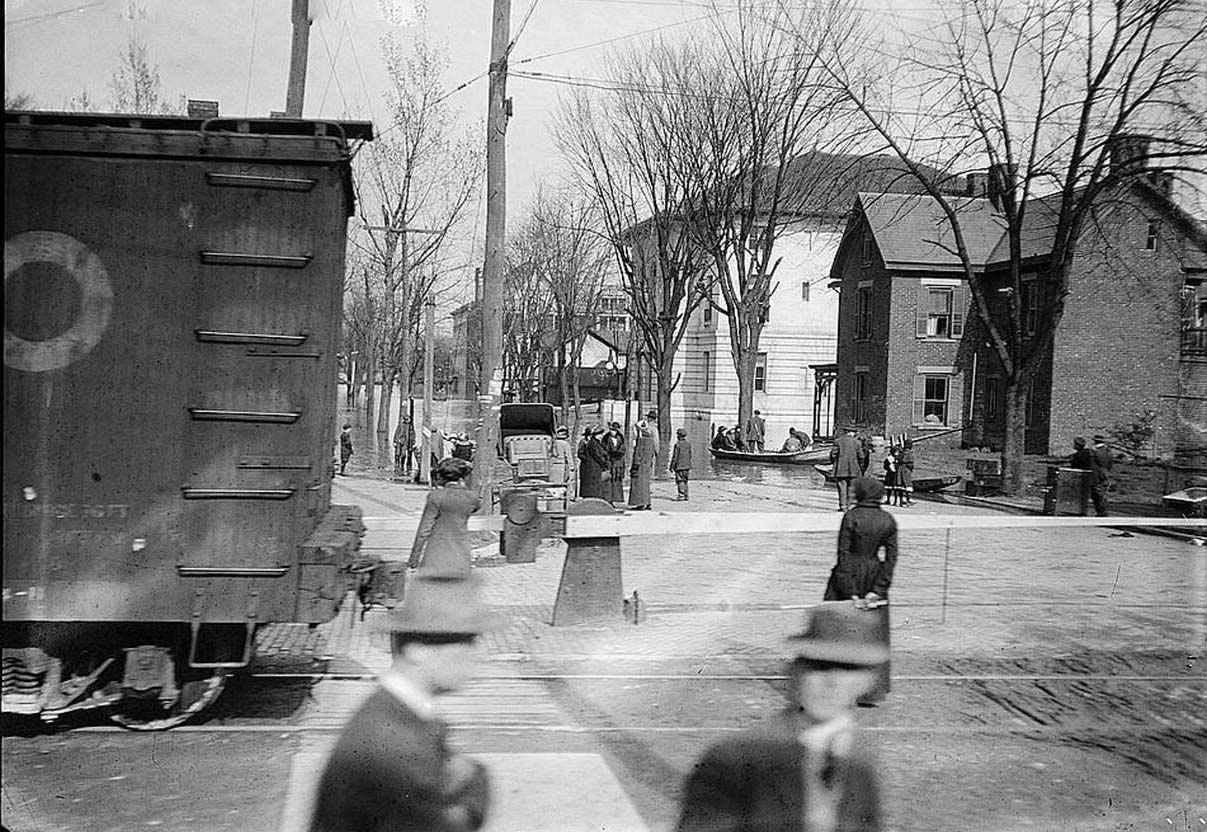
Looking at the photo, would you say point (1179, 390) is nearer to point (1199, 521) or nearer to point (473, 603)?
point (1199, 521)

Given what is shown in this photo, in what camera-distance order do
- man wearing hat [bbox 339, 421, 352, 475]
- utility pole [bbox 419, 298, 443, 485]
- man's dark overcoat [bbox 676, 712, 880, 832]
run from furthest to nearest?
man wearing hat [bbox 339, 421, 352, 475], utility pole [bbox 419, 298, 443, 485], man's dark overcoat [bbox 676, 712, 880, 832]

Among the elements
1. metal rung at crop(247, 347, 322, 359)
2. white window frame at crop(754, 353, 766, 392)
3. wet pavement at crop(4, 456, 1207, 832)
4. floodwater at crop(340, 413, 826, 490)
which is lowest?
wet pavement at crop(4, 456, 1207, 832)

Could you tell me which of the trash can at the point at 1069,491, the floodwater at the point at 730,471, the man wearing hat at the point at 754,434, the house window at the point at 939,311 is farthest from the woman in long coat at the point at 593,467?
the house window at the point at 939,311

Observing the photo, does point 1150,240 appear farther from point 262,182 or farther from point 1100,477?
point 262,182

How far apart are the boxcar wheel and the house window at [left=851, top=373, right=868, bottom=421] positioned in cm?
3714

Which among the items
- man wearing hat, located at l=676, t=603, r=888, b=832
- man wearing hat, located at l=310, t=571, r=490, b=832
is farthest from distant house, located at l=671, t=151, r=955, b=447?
man wearing hat, located at l=310, t=571, r=490, b=832

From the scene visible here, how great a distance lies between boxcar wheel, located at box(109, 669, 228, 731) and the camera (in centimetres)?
623

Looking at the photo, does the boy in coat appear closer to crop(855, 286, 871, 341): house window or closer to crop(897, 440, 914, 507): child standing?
crop(897, 440, 914, 507): child standing

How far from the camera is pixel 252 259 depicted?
6016 mm

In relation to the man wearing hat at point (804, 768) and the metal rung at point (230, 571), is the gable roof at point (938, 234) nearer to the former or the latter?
the metal rung at point (230, 571)

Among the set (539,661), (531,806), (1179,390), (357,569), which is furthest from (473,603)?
(1179,390)

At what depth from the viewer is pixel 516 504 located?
13.6 metres

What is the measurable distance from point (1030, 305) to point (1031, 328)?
31.4 inches

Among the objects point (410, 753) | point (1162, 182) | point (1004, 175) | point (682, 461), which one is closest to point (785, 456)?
point (1004, 175)
